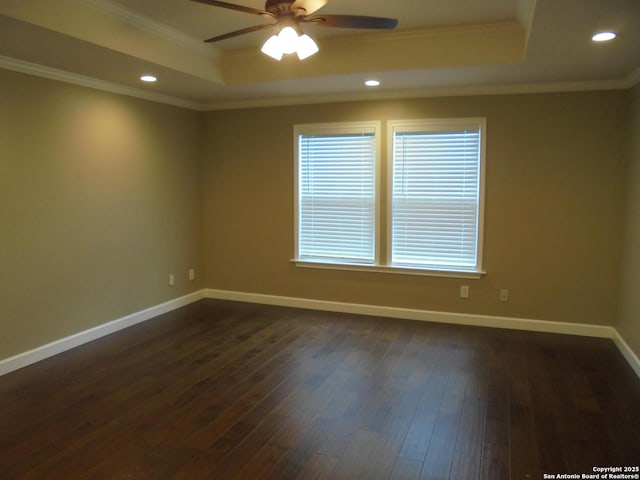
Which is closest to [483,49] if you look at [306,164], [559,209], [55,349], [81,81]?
[559,209]

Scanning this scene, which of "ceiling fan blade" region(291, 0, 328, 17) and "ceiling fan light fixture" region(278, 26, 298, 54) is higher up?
"ceiling fan blade" region(291, 0, 328, 17)

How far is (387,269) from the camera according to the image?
16.8ft

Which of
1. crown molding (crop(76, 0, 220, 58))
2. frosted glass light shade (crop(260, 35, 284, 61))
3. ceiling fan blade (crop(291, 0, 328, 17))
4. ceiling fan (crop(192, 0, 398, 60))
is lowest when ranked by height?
frosted glass light shade (crop(260, 35, 284, 61))

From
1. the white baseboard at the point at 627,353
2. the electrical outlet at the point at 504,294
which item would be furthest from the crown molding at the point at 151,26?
the white baseboard at the point at 627,353

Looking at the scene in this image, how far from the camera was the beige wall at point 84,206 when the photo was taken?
364 cm

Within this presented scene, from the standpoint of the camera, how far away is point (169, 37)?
150 inches

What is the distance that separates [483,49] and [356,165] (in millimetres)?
1809

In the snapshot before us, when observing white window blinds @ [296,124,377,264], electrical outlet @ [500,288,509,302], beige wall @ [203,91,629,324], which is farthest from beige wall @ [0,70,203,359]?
electrical outlet @ [500,288,509,302]

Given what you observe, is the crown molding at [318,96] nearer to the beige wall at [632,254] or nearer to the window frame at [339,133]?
the window frame at [339,133]

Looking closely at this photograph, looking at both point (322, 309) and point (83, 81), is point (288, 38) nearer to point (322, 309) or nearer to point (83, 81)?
point (83, 81)

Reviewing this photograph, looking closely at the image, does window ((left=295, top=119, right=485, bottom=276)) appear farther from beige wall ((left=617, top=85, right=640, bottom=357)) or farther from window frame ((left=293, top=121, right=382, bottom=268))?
beige wall ((left=617, top=85, right=640, bottom=357))

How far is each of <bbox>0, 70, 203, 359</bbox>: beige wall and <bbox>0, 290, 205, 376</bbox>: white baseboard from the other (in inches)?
2.3

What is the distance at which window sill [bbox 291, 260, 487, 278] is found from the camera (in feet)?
15.8

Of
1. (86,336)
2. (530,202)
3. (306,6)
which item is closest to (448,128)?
(530,202)
